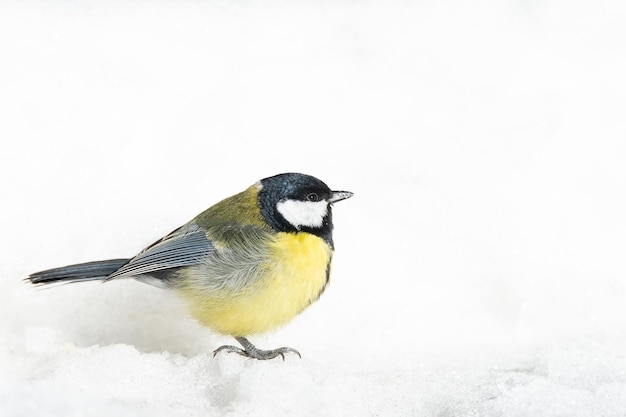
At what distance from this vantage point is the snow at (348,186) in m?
3.49

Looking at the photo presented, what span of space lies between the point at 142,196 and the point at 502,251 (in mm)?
1977

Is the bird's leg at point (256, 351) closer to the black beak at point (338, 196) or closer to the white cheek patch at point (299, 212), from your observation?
the white cheek patch at point (299, 212)

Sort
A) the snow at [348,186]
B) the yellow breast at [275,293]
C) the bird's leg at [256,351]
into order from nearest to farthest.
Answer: the snow at [348,186] < the yellow breast at [275,293] < the bird's leg at [256,351]

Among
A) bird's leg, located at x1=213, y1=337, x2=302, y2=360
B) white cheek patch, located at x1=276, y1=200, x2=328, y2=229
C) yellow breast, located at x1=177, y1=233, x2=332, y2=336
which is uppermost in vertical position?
white cheek patch, located at x1=276, y1=200, x2=328, y2=229

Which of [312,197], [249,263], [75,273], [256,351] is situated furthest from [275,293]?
[75,273]

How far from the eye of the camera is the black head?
380 centimetres

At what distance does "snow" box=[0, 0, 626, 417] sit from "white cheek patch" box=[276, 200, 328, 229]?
0.64m

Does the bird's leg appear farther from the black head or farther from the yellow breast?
the black head

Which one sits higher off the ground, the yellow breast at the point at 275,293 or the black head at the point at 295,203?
the black head at the point at 295,203

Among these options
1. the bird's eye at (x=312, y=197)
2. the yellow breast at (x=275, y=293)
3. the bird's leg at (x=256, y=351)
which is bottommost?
the bird's leg at (x=256, y=351)

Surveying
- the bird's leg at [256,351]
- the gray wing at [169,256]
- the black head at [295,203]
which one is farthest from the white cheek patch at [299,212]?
the bird's leg at [256,351]

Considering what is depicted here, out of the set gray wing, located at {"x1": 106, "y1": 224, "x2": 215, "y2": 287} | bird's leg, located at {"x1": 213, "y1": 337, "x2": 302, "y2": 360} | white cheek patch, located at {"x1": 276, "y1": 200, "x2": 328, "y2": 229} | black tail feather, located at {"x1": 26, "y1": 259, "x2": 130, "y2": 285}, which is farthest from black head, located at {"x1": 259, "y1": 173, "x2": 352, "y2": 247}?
black tail feather, located at {"x1": 26, "y1": 259, "x2": 130, "y2": 285}

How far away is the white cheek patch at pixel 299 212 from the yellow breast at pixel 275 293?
0.21ft

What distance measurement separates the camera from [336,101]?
5445mm
